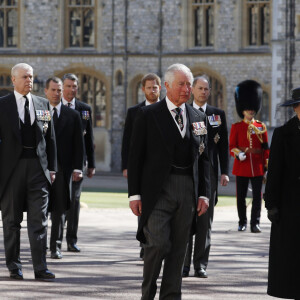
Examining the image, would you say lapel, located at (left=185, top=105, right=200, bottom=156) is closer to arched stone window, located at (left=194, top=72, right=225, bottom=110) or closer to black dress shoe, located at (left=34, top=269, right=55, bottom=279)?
black dress shoe, located at (left=34, top=269, right=55, bottom=279)

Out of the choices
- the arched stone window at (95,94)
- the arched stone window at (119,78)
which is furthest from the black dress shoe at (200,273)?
the arched stone window at (95,94)

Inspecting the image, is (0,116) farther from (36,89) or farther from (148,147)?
(36,89)

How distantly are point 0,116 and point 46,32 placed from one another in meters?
26.7

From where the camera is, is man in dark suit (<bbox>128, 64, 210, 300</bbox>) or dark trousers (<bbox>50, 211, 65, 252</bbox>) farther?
dark trousers (<bbox>50, 211, 65, 252</bbox>)

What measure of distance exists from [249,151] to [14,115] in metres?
5.82

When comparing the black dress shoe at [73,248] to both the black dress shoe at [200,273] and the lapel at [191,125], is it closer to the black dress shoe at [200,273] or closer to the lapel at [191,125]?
the black dress shoe at [200,273]

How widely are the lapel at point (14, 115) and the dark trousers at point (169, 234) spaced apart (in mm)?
2099

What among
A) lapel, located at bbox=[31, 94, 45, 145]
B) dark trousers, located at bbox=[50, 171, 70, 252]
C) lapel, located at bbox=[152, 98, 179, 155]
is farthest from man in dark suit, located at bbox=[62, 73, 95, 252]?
lapel, located at bbox=[152, 98, 179, 155]

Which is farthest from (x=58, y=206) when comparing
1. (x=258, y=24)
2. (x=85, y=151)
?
(x=258, y=24)

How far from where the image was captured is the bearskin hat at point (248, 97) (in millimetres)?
13852

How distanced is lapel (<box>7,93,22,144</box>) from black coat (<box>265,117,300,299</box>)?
8.23 feet

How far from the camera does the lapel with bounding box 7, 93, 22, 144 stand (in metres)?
8.48

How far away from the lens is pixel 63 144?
10164 mm

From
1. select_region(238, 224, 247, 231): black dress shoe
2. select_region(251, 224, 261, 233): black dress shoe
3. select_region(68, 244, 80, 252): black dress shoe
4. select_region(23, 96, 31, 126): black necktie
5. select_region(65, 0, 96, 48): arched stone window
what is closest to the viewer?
select_region(23, 96, 31, 126): black necktie
